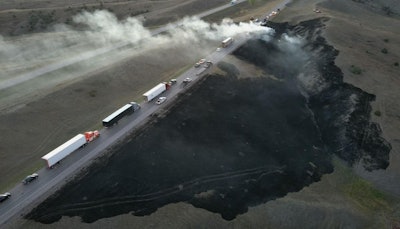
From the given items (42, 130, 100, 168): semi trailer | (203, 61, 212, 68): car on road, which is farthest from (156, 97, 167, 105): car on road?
(203, 61, 212, 68): car on road

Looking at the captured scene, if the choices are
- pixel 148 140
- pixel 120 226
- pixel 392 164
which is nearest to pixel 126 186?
pixel 120 226

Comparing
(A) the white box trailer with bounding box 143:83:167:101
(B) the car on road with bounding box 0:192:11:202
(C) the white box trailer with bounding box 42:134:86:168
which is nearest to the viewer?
(B) the car on road with bounding box 0:192:11:202

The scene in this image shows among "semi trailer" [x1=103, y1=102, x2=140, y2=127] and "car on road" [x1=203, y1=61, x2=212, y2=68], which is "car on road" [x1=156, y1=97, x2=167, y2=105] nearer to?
"semi trailer" [x1=103, y1=102, x2=140, y2=127]

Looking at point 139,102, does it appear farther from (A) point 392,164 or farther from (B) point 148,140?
(A) point 392,164

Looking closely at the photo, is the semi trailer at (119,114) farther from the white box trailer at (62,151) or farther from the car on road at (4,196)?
the car on road at (4,196)

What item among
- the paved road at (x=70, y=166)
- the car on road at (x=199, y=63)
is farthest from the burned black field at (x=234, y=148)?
the car on road at (x=199, y=63)
